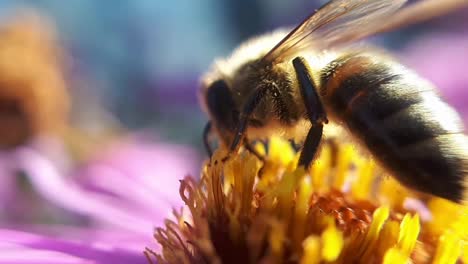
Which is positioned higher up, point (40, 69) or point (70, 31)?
point (70, 31)

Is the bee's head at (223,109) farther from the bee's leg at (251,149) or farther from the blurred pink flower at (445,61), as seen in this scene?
the blurred pink flower at (445,61)

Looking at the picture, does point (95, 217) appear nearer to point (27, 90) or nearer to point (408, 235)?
point (408, 235)

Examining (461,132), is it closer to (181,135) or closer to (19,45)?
(19,45)

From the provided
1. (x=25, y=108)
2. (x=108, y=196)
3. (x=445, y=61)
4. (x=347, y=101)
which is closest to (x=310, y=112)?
(x=347, y=101)

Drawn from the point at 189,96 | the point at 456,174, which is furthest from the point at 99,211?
the point at 189,96

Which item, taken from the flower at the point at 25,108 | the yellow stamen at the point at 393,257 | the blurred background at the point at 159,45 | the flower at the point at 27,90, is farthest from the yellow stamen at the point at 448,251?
the blurred background at the point at 159,45

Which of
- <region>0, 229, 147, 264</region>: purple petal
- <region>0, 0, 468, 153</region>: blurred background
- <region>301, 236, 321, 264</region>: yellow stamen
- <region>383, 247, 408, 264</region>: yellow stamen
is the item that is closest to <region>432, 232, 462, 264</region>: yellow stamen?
<region>383, 247, 408, 264</region>: yellow stamen

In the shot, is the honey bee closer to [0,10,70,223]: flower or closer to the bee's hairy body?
the bee's hairy body
